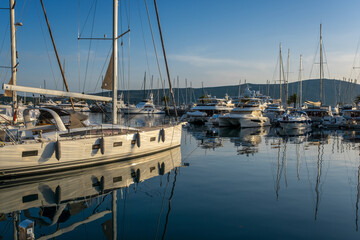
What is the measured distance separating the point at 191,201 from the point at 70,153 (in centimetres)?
659

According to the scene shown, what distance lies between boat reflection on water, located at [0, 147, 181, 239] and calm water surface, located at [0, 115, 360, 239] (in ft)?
0.09

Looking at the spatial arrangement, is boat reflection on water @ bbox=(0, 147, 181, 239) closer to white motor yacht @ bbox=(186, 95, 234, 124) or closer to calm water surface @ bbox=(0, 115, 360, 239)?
calm water surface @ bbox=(0, 115, 360, 239)

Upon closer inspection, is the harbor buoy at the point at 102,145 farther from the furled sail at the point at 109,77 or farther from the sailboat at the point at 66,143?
the furled sail at the point at 109,77

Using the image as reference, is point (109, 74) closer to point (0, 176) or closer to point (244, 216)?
point (0, 176)

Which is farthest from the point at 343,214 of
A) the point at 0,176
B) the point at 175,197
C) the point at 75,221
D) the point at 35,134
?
the point at 35,134

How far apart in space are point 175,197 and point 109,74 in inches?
382

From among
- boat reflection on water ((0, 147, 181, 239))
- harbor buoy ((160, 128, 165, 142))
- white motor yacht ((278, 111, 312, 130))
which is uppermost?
harbor buoy ((160, 128, 165, 142))

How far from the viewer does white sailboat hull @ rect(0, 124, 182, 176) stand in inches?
473

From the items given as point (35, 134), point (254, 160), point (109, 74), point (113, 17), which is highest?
point (113, 17)

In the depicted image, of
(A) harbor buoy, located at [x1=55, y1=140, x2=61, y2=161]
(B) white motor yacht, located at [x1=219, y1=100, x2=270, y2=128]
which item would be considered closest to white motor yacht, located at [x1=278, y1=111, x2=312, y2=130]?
(B) white motor yacht, located at [x1=219, y1=100, x2=270, y2=128]

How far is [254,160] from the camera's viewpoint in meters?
17.4

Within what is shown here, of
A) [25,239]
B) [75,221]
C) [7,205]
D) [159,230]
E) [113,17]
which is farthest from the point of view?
[113,17]

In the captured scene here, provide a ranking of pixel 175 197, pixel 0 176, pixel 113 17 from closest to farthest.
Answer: pixel 175 197 → pixel 0 176 → pixel 113 17

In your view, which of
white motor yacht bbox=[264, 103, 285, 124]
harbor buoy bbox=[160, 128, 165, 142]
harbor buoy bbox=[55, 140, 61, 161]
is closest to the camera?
harbor buoy bbox=[55, 140, 61, 161]
